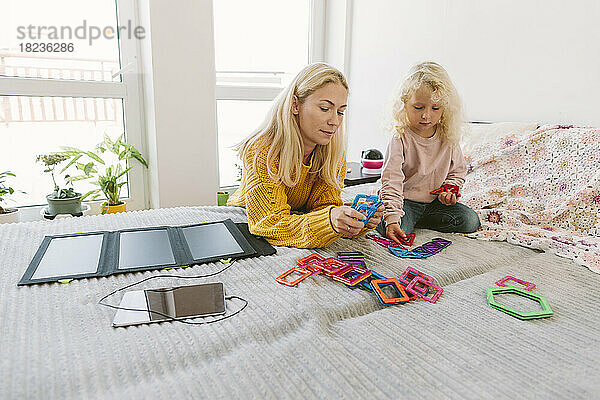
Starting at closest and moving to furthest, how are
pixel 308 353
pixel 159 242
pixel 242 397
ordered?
pixel 242 397
pixel 308 353
pixel 159 242

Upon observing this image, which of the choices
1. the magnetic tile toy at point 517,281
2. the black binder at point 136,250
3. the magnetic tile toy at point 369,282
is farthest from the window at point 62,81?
the magnetic tile toy at point 517,281

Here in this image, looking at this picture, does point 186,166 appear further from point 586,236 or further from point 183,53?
point 586,236

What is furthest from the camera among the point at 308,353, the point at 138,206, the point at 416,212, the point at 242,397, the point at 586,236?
the point at 138,206

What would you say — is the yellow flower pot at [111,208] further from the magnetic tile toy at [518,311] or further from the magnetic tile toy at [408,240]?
the magnetic tile toy at [518,311]

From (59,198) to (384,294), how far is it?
5.58ft

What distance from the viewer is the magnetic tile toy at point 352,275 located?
38.7 inches

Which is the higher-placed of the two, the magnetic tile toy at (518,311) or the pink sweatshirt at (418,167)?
the pink sweatshirt at (418,167)

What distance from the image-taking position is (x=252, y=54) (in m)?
2.72

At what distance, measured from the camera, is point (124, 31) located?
2.24 meters

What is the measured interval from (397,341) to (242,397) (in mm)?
300

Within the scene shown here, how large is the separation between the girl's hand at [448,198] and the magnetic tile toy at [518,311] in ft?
1.80

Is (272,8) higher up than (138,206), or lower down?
higher up

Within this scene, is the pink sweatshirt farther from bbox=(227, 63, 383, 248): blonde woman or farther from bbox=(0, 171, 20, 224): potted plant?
bbox=(0, 171, 20, 224): potted plant

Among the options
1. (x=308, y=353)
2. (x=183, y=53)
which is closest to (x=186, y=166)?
(x=183, y=53)
